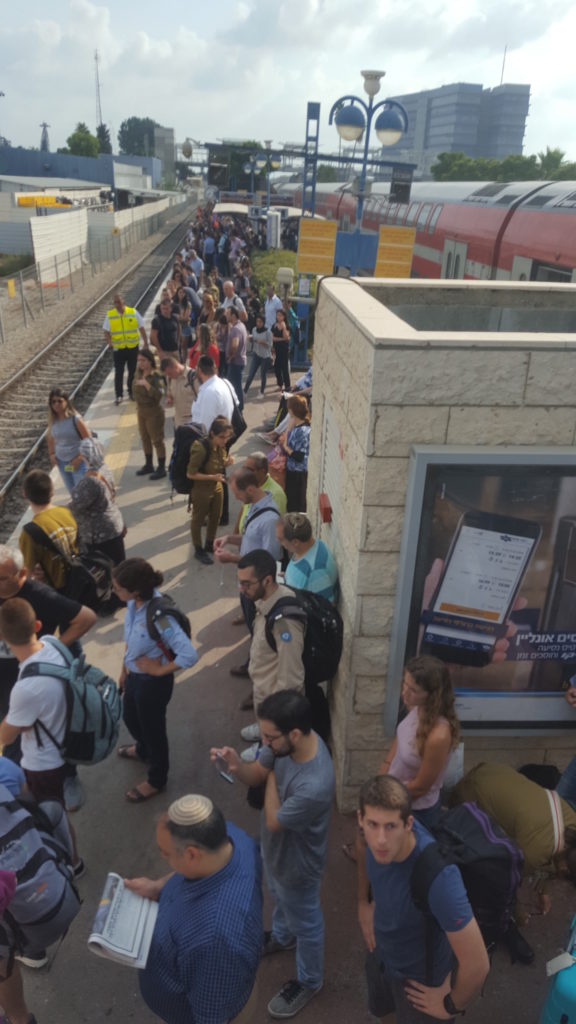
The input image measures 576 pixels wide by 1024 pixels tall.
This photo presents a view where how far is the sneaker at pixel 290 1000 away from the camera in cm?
331

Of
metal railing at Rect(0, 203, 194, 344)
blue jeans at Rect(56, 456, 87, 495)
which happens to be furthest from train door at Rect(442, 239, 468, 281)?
blue jeans at Rect(56, 456, 87, 495)

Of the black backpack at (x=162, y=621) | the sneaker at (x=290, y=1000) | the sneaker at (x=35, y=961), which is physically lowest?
the sneaker at (x=35, y=961)

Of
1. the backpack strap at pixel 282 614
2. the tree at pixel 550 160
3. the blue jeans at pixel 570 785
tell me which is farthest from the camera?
the tree at pixel 550 160

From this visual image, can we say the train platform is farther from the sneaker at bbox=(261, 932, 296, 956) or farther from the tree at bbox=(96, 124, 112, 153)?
the tree at bbox=(96, 124, 112, 153)

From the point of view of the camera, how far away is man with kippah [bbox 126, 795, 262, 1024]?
2.29 metres

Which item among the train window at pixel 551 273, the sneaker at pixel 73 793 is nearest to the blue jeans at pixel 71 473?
the sneaker at pixel 73 793

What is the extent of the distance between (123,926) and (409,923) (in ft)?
3.39

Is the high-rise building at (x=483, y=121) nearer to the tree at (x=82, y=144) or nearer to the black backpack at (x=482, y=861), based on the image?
the tree at (x=82, y=144)

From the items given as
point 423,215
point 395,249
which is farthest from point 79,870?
point 423,215

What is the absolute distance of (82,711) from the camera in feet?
12.1

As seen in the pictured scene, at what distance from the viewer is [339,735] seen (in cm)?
448

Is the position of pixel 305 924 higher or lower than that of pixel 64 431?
lower

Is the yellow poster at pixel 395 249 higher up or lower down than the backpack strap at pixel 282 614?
higher up

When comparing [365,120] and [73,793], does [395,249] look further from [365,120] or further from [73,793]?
[73,793]
